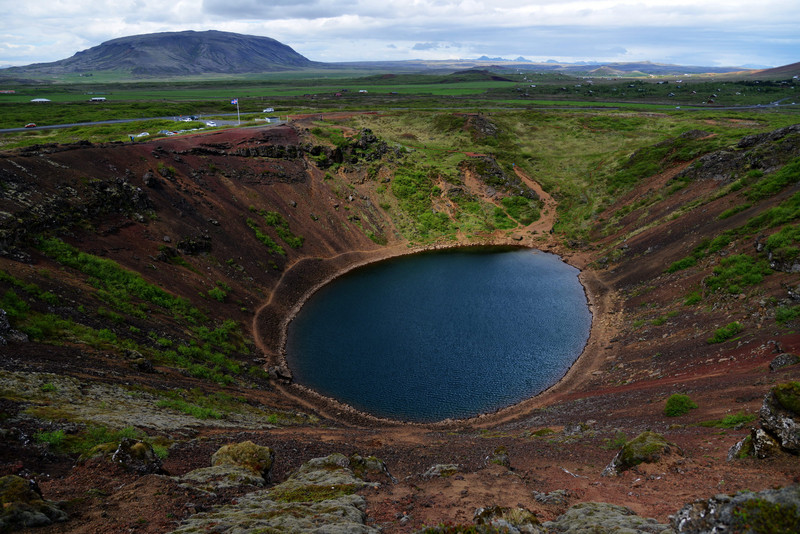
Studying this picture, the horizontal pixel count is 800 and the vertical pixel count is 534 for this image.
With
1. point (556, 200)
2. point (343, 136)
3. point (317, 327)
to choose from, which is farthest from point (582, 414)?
point (343, 136)

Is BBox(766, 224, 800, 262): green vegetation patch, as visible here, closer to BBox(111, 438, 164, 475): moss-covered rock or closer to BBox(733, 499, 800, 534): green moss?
BBox(733, 499, 800, 534): green moss

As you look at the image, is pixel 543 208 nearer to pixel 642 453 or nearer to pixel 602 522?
pixel 642 453

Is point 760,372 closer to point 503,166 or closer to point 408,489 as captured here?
point 408,489

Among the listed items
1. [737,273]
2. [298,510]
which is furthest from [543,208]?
[298,510]

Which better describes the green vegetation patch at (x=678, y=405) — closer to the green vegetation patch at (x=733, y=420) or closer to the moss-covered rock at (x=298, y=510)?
the green vegetation patch at (x=733, y=420)

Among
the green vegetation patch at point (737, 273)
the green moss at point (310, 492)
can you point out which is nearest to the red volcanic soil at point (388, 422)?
the green moss at point (310, 492)
